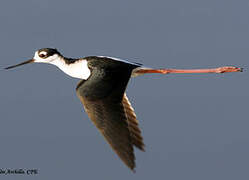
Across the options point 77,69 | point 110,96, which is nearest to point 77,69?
point 77,69

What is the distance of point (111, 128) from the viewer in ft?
A: 28.0

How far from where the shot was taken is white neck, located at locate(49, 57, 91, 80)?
9895 millimetres

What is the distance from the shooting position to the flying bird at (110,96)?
8477 mm

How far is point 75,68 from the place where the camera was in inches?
400

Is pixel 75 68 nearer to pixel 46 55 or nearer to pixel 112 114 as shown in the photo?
pixel 46 55

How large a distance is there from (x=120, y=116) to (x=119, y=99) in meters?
0.29

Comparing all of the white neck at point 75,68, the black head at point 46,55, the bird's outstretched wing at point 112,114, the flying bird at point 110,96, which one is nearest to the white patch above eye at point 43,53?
the black head at point 46,55

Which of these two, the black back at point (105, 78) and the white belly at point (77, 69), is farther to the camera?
the white belly at point (77, 69)

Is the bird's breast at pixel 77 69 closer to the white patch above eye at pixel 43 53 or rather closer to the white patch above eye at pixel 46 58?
the white patch above eye at pixel 46 58

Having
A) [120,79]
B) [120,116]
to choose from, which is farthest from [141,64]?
[120,116]

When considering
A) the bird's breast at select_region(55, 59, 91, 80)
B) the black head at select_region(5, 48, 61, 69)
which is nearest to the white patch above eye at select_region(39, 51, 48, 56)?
the black head at select_region(5, 48, 61, 69)

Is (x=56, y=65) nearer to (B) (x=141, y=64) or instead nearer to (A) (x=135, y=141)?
(B) (x=141, y=64)

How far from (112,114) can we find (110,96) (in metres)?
0.31

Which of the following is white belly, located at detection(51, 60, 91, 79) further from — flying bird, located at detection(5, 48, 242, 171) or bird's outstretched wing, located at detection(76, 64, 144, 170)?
bird's outstretched wing, located at detection(76, 64, 144, 170)
